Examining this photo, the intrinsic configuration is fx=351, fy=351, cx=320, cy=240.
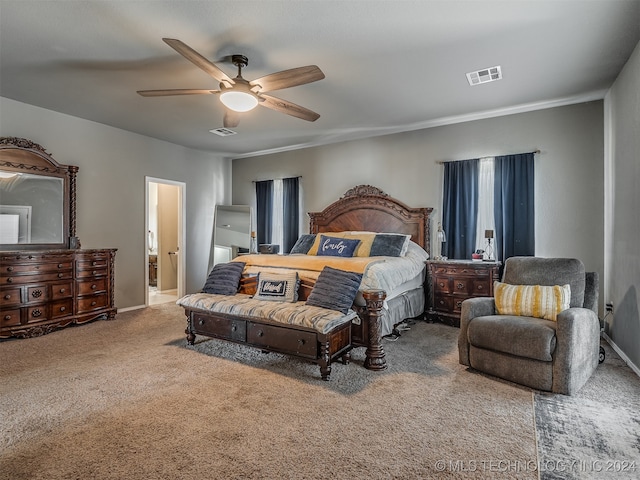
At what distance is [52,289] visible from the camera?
165 inches

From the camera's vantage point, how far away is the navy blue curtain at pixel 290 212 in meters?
6.45

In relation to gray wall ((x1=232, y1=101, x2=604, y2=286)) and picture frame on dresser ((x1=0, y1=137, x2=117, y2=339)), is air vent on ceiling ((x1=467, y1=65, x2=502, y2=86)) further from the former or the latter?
picture frame on dresser ((x1=0, y1=137, x2=117, y2=339))

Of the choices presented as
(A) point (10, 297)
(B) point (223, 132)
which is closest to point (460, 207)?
(B) point (223, 132)

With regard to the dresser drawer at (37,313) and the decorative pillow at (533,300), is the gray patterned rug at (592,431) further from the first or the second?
the dresser drawer at (37,313)

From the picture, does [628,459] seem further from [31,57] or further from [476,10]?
→ [31,57]

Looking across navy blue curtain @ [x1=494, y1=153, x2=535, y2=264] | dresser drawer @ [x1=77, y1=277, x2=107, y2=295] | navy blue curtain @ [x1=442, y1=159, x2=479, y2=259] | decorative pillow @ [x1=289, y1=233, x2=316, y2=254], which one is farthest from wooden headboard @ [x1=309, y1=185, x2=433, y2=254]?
dresser drawer @ [x1=77, y1=277, x2=107, y2=295]

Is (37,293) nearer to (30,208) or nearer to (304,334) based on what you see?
(30,208)

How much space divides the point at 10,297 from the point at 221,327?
8.16 feet

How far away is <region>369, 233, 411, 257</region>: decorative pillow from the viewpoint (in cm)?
462

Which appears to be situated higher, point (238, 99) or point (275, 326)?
point (238, 99)

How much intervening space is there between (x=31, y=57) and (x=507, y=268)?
15.8 feet

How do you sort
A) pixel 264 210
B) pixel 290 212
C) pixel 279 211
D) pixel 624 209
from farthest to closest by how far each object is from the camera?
pixel 264 210 → pixel 279 211 → pixel 290 212 → pixel 624 209

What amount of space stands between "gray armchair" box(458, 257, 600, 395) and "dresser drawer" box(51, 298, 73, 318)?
14.9 ft

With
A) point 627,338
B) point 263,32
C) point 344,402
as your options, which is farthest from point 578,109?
point 344,402
